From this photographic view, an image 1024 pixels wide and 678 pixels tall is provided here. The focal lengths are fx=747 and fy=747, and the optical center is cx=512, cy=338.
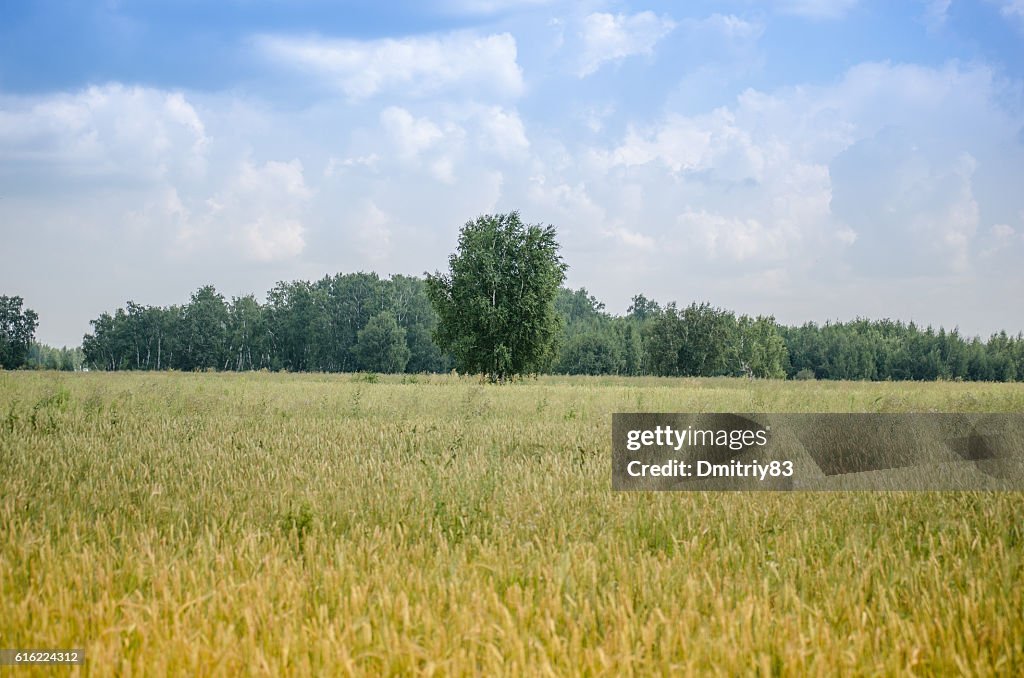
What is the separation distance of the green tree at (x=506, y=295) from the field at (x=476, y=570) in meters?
31.3

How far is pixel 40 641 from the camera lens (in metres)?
3.52

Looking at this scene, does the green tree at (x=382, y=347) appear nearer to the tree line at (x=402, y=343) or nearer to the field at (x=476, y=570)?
the tree line at (x=402, y=343)

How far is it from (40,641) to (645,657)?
2819 mm

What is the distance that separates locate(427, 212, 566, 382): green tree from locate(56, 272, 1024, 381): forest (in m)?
→ 43.1

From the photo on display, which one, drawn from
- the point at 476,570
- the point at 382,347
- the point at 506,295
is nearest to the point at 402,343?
the point at 382,347

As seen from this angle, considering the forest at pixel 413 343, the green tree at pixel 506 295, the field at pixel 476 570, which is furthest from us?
the forest at pixel 413 343

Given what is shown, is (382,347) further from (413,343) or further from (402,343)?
(413,343)

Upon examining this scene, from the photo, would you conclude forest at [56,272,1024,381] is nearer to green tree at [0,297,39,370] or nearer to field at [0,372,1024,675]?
green tree at [0,297,39,370]

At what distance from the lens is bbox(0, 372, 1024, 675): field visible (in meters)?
3.32

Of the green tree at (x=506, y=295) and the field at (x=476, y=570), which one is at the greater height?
the green tree at (x=506, y=295)

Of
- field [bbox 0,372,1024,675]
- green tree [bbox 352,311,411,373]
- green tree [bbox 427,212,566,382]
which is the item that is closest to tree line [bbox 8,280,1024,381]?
green tree [bbox 352,311,411,373]

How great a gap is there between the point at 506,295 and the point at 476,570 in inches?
1435

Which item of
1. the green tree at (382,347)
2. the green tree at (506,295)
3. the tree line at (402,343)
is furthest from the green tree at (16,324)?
the green tree at (506,295)

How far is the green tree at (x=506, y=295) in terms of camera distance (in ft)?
132
